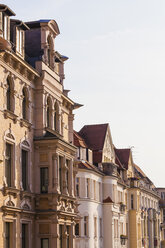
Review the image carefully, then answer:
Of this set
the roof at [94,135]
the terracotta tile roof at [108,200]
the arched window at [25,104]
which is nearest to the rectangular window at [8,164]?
the arched window at [25,104]

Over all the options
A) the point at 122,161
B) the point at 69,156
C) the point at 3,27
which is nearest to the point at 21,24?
the point at 3,27

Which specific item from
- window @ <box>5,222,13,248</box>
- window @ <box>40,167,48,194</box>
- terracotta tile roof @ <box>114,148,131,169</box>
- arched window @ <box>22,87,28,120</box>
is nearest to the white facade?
terracotta tile roof @ <box>114,148,131,169</box>

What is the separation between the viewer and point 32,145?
32156mm

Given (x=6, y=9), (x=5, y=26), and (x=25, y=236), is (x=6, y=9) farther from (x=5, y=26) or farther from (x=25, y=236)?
(x=25, y=236)

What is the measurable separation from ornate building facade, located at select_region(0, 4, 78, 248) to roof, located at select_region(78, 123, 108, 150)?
22.7m

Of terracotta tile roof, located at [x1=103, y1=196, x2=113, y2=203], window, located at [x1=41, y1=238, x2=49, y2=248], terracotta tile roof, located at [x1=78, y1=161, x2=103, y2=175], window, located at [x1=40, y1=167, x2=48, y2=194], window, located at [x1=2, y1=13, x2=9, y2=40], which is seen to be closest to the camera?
window, located at [x1=2, y1=13, x2=9, y2=40]

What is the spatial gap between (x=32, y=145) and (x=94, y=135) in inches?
1161

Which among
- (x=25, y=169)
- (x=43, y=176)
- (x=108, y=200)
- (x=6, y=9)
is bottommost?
(x=108, y=200)

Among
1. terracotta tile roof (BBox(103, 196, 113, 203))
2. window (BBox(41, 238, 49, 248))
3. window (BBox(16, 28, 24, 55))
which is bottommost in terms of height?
window (BBox(41, 238, 49, 248))

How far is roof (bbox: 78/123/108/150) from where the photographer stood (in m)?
59.6

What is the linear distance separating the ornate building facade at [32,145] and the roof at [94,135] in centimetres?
2273

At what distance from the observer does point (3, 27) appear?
96.0 feet

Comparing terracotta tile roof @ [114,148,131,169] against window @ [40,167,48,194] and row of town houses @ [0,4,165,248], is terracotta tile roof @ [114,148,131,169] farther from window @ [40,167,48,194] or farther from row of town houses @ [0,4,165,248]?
window @ [40,167,48,194]

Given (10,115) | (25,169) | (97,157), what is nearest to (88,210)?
(97,157)
